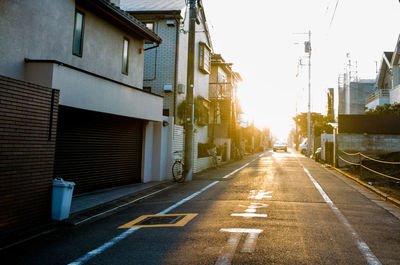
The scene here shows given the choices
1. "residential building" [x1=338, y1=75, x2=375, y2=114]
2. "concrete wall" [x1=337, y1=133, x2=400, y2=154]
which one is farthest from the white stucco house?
"residential building" [x1=338, y1=75, x2=375, y2=114]

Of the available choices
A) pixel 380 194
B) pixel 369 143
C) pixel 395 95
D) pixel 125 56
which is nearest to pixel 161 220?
pixel 380 194

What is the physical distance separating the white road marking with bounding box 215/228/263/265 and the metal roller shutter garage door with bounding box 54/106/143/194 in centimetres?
577

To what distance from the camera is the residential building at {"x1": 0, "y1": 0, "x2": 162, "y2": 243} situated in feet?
23.0

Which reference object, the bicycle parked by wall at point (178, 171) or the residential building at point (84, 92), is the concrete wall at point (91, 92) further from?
the bicycle parked by wall at point (178, 171)

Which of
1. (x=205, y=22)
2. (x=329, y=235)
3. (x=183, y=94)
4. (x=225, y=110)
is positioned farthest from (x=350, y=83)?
(x=329, y=235)

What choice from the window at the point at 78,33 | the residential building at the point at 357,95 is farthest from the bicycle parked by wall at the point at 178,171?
the residential building at the point at 357,95

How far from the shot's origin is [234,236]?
18.3ft

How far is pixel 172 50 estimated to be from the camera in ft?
56.1

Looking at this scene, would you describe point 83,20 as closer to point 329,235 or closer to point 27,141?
point 27,141

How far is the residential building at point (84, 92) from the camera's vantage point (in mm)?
7023

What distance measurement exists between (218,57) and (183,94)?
10.9 m

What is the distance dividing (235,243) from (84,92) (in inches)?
244

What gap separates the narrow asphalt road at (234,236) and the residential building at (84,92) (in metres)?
1.50

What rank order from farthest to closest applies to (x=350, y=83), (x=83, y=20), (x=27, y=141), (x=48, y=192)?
(x=350, y=83) → (x=83, y=20) → (x=48, y=192) → (x=27, y=141)
